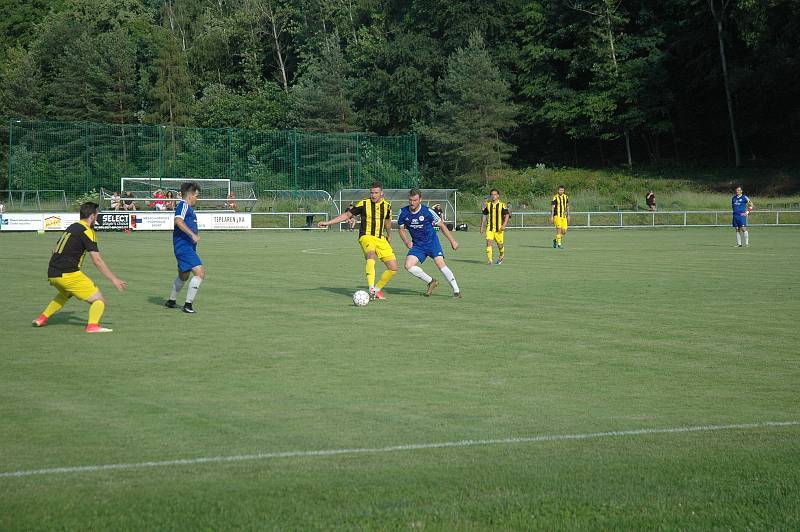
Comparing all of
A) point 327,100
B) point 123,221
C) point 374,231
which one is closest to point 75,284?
A: point 374,231

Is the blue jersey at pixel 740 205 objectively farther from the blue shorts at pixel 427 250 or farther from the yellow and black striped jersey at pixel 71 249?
the yellow and black striped jersey at pixel 71 249

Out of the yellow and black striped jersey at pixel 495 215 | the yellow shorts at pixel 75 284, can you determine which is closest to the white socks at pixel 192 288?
the yellow shorts at pixel 75 284

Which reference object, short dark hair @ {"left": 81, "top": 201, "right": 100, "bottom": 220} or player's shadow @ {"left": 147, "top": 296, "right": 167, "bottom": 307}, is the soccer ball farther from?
short dark hair @ {"left": 81, "top": 201, "right": 100, "bottom": 220}

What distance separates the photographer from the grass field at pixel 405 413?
18.7ft

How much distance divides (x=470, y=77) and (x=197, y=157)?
922 inches

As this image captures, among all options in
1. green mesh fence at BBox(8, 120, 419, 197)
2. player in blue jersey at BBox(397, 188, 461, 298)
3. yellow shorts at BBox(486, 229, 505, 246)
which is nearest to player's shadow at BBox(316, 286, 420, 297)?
player in blue jersey at BBox(397, 188, 461, 298)

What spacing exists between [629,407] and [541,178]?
207 ft

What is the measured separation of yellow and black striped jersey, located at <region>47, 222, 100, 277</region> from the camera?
12617mm

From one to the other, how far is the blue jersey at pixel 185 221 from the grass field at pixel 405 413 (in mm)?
1120

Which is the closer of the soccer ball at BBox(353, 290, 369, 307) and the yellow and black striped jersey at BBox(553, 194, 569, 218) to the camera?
the soccer ball at BBox(353, 290, 369, 307)

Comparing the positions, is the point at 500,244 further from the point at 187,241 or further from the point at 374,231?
the point at 187,241

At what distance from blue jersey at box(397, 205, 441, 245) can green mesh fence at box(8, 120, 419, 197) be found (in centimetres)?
3679

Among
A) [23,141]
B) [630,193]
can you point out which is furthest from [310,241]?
[630,193]

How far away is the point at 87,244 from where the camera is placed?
41.4 ft
